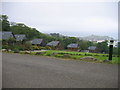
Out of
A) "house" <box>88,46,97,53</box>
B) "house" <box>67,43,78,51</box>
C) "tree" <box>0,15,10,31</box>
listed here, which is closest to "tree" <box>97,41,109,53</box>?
"house" <box>88,46,97,53</box>

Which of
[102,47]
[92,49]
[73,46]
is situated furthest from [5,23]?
[102,47]

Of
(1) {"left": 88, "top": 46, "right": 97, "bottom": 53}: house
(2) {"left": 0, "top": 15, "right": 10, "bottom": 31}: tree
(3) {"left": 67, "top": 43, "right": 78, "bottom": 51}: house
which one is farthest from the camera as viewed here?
(2) {"left": 0, "top": 15, "right": 10, "bottom": 31}: tree

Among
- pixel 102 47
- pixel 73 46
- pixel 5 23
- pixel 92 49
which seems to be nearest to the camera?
pixel 102 47

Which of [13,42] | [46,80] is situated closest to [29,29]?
[13,42]

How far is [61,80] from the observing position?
9.12 feet

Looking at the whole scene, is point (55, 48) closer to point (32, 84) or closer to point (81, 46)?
point (81, 46)

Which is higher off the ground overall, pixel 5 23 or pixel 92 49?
pixel 5 23

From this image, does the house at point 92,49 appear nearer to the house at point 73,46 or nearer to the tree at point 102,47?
the tree at point 102,47

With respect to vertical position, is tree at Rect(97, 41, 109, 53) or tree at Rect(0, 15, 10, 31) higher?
tree at Rect(0, 15, 10, 31)

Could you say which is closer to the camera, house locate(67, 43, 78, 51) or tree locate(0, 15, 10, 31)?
house locate(67, 43, 78, 51)

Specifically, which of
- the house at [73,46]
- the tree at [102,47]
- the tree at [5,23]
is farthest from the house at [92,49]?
the tree at [5,23]

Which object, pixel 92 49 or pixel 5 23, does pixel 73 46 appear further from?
pixel 5 23

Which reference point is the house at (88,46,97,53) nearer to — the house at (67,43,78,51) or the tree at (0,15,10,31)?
the house at (67,43,78,51)

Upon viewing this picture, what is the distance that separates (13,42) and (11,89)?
10.3m
